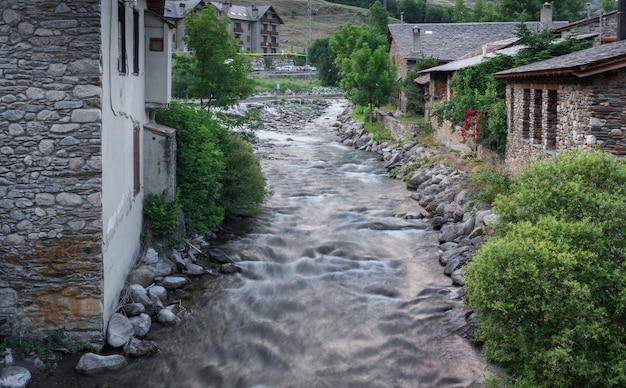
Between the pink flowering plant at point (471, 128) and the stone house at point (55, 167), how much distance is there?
1561 cm

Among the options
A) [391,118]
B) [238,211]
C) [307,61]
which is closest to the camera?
[238,211]

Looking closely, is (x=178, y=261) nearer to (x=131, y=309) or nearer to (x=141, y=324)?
(x=131, y=309)

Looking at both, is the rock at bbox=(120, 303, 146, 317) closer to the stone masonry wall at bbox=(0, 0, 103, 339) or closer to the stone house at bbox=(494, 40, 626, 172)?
the stone masonry wall at bbox=(0, 0, 103, 339)

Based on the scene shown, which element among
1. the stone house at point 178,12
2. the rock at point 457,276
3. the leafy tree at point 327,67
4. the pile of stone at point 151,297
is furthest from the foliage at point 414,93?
the stone house at point 178,12

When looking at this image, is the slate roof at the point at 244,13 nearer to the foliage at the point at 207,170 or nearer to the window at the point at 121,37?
the foliage at the point at 207,170

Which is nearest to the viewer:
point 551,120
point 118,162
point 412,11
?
point 118,162

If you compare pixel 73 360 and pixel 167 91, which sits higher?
pixel 167 91

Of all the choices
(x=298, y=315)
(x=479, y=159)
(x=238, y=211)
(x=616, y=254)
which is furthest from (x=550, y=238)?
(x=479, y=159)

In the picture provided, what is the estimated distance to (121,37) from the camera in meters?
11.8

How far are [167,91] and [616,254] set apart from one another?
10546 millimetres

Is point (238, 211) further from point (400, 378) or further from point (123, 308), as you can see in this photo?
point (400, 378)

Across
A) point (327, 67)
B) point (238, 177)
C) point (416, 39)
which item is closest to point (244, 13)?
point (327, 67)

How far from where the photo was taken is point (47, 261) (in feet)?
32.3

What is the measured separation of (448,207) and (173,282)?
8.97 m
